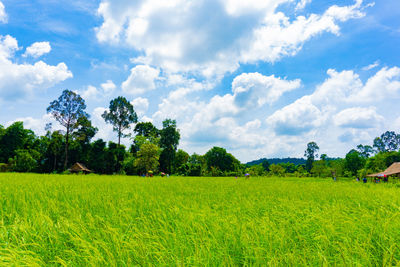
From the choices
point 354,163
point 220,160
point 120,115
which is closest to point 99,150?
point 120,115

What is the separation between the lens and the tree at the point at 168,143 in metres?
49.8

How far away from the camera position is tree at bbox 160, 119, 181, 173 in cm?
4981

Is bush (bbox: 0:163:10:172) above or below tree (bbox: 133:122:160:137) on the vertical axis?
below

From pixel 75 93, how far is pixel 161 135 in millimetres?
19872

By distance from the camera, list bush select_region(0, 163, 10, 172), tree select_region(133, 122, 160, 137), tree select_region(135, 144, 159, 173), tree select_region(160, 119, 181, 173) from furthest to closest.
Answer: tree select_region(133, 122, 160, 137) → tree select_region(160, 119, 181, 173) → tree select_region(135, 144, 159, 173) → bush select_region(0, 163, 10, 172)

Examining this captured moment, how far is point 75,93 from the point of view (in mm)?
38094

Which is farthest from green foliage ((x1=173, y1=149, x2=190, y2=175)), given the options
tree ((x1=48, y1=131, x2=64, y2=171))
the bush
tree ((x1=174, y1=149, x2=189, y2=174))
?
the bush

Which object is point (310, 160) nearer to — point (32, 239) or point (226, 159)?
point (226, 159)

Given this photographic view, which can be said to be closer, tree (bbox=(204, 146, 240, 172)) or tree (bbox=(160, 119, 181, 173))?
tree (bbox=(160, 119, 181, 173))

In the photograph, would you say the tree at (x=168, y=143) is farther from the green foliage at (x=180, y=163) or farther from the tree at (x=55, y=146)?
the tree at (x=55, y=146)

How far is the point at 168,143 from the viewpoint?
49.9 m

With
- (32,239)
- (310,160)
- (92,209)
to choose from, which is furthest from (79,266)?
(310,160)

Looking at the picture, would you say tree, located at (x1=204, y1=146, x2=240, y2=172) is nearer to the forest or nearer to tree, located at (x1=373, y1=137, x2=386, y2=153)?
the forest

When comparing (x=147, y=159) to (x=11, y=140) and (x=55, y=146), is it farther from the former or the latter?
(x=11, y=140)
